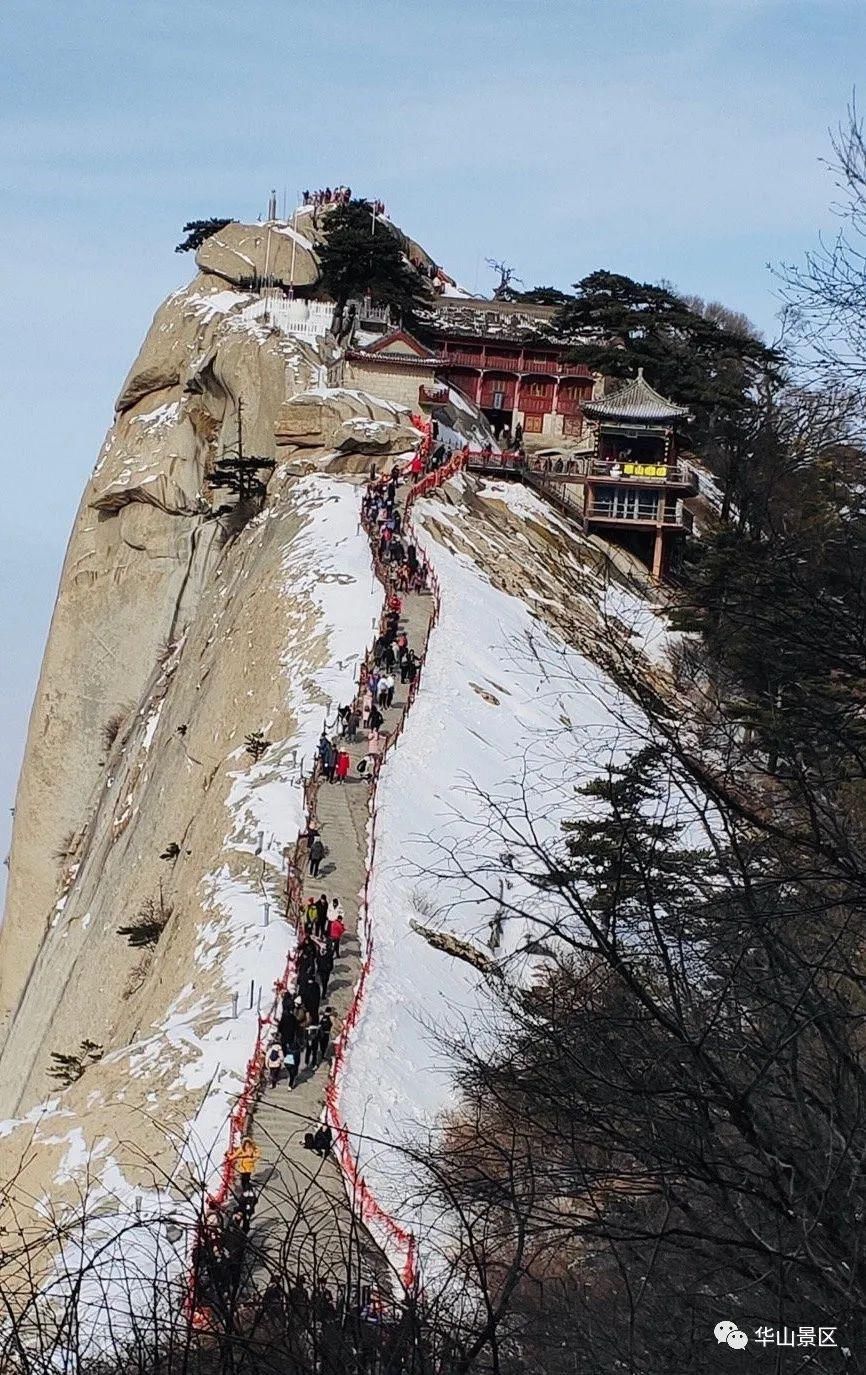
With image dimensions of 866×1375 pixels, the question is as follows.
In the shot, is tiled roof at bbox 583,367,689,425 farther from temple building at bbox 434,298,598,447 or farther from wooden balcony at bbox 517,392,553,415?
wooden balcony at bbox 517,392,553,415

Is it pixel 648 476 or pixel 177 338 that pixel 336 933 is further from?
pixel 177 338

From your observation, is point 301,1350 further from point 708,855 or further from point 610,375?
point 610,375

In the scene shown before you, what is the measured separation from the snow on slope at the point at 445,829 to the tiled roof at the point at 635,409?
15031mm

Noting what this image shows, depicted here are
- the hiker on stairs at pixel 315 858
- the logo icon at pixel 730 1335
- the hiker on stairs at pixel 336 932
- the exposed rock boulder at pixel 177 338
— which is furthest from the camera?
the exposed rock boulder at pixel 177 338

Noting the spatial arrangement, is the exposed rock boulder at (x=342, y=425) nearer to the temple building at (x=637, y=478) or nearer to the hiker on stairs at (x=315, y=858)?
the temple building at (x=637, y=478)

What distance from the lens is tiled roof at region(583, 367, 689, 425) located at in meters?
63.5

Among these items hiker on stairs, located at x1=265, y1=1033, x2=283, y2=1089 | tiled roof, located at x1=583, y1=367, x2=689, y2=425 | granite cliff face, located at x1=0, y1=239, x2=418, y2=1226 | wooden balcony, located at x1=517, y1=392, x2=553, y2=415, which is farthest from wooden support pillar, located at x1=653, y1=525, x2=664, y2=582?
hiker on stairs, located at x1=265, y1=1033, x2=283, y2=1089

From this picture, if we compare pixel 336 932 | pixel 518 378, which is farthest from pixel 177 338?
pixel 336 932

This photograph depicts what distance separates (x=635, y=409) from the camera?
209ft

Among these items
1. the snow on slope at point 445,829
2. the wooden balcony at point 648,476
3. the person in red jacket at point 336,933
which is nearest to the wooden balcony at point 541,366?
the wooden balcony at point 648,476

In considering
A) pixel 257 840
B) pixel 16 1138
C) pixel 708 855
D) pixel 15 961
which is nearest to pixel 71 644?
pixel 15 961

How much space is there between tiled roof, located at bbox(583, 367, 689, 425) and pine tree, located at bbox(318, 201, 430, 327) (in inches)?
483

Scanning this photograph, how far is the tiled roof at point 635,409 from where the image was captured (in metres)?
63.5

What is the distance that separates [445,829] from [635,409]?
34.6 m
